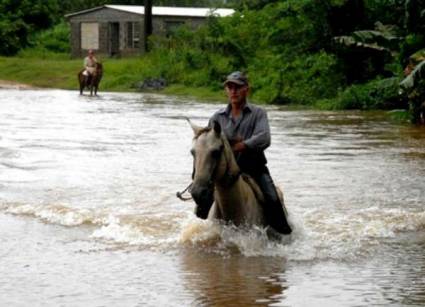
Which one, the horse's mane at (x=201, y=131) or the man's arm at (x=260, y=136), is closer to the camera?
the horse's mane at (x=201, y=131)

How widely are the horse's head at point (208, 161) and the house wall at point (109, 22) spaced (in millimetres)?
53397

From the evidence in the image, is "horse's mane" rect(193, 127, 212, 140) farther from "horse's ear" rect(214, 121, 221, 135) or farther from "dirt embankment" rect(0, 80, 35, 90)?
"dirt embankment" rect(0, 80, 35, 90)

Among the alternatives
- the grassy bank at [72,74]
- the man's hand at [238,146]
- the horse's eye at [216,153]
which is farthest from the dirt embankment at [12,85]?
the horse's eye at [216,153]

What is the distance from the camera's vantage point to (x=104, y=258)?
1023cm

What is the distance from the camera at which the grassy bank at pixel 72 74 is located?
4936 centimetres

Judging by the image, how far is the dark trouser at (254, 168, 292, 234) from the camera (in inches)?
390

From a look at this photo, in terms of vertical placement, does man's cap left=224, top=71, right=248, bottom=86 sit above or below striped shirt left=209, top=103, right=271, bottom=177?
above

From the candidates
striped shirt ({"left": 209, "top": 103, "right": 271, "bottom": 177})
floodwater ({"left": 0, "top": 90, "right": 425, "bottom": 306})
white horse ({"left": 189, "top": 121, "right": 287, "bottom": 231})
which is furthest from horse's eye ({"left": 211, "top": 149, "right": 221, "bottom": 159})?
floodwater ({"left": 0, "top": 90, "right": 425, "bottom": 306})

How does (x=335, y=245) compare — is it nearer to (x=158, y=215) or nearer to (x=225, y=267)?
(x=225, y=267)

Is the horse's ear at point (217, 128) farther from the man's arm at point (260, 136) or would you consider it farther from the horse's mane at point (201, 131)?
the man's arm at point (260, 136)

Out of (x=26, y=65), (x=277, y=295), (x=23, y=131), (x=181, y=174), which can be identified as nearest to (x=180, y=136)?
(x=23, y=131)

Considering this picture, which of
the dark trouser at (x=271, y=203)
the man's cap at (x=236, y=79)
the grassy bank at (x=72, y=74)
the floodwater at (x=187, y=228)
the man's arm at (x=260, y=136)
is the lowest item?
the grassy bank at (x=72, y=74)

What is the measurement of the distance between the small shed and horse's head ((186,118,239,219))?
2095 inches

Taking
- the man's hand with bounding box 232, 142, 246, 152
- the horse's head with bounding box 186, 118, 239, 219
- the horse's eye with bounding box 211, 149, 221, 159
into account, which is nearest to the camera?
the horse's head with bounding box 186, 118, 239, 219
